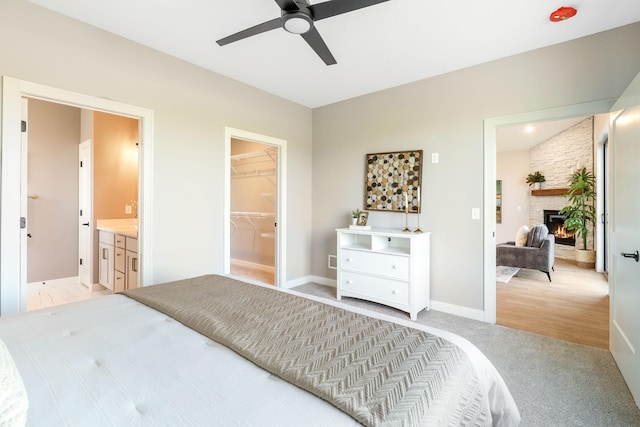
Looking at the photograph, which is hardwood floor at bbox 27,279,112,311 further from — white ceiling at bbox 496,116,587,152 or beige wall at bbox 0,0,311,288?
white ceiling at bbox 496,116,587,152

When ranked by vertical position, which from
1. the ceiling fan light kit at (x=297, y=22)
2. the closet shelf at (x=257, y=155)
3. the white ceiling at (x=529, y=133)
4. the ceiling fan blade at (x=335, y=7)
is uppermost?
the white ceiling at (x=529, y=133)

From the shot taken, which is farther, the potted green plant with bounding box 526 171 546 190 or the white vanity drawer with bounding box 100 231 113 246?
the potted green plant with bounding box 526 171 546 190

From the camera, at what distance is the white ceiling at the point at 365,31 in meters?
2.15

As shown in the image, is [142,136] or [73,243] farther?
[73,243]

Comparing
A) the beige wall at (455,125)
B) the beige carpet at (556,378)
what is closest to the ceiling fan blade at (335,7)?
the beige wall at (455,125)

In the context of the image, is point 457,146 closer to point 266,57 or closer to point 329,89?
point 329,89

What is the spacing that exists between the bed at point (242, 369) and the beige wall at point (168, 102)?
1531mm

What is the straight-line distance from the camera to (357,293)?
3.51 meters

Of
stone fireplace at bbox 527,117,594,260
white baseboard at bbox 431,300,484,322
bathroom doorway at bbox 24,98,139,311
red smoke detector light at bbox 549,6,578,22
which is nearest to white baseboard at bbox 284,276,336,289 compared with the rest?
white baseboard at bbox 431,300,484,322

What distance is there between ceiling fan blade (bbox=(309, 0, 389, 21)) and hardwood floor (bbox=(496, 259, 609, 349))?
3.08m

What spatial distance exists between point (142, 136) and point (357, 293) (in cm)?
279

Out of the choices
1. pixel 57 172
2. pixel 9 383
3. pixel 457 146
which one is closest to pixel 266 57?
pixel 457 146

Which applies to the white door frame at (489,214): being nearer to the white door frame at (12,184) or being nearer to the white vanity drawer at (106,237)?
Answer: the white door frame at (12,184)

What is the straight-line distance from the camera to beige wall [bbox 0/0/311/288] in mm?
2148
